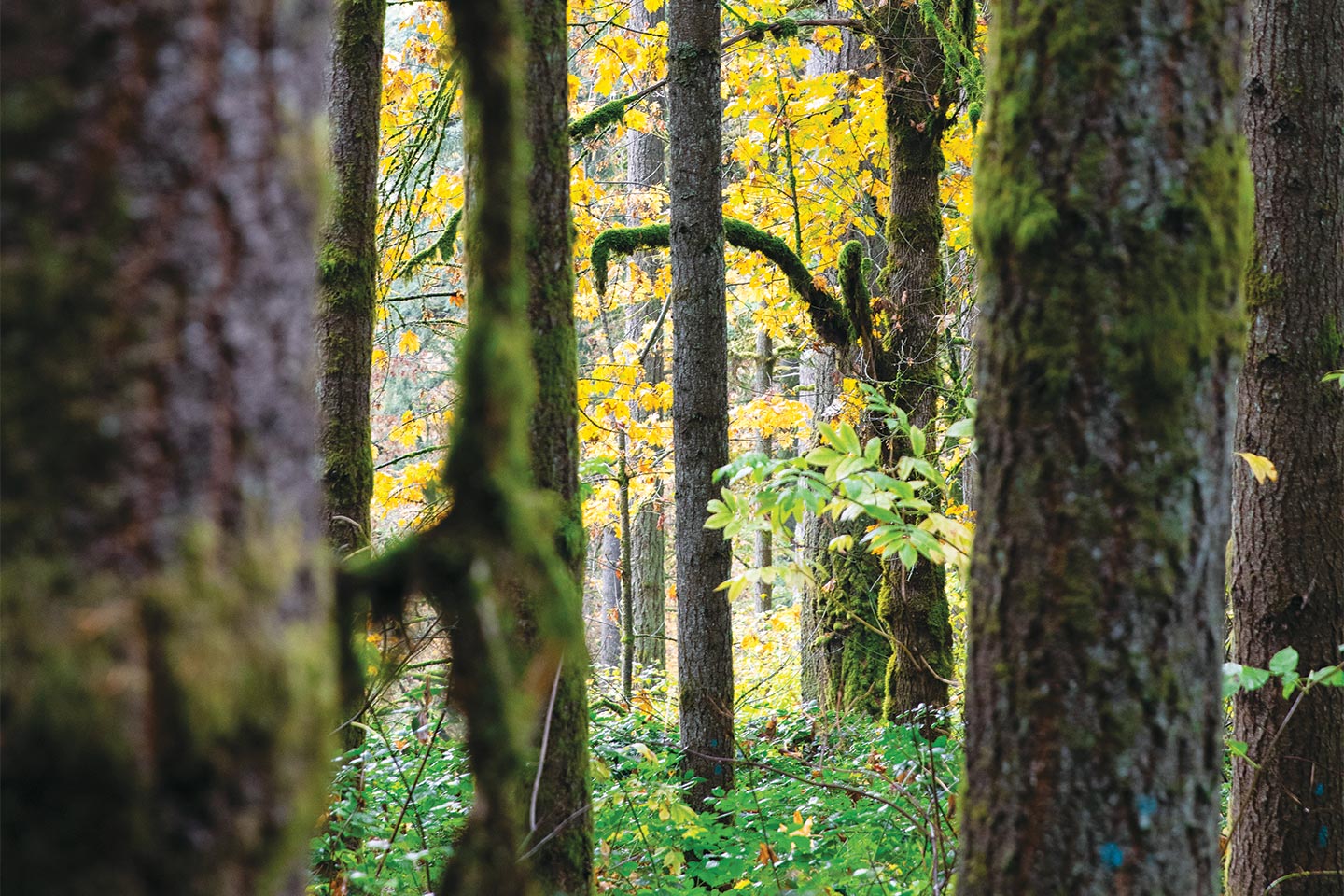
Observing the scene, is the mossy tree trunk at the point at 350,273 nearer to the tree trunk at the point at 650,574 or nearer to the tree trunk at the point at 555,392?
the tree trunk at the point at 555,392

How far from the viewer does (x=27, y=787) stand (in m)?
0.83

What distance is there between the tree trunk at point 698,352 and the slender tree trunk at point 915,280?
2.46 metres

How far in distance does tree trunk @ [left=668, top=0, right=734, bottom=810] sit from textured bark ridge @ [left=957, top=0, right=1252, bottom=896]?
4001mm

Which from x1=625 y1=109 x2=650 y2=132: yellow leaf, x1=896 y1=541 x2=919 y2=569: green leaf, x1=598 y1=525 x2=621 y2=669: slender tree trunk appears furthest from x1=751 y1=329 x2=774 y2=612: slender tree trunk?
x1=896 y1=541 x2=919 y2=569: green leaf

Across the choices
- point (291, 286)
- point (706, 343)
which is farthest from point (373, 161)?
point (291, 286)

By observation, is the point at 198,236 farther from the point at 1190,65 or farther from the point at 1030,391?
the point at 1190,65

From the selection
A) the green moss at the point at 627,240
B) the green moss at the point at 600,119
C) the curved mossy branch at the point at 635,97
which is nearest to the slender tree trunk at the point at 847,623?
the curved mossy branch at the point at 635,97

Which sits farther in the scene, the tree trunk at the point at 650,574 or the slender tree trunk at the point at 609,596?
the slender tree trunk at the point at 609,596

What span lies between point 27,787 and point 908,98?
8158 millimetres

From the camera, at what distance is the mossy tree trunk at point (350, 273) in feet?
15.8

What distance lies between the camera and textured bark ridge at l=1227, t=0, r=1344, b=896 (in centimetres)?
408

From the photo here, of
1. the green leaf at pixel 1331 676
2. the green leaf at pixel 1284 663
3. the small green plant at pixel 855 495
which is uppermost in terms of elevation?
the small green plant at pixel 855 495

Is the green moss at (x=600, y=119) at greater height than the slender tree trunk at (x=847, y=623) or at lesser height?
greater

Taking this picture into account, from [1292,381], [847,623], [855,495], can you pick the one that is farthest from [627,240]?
[855,495]
